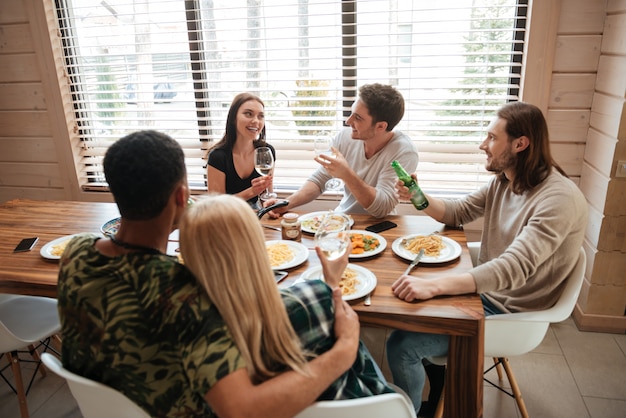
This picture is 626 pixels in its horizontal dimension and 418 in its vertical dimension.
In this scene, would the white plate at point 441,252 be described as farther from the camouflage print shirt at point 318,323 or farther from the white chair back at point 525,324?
the camouflage print shirt at point 318,323

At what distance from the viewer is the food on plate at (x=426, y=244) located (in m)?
1.73

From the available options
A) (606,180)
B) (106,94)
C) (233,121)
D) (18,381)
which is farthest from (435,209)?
(106,94)

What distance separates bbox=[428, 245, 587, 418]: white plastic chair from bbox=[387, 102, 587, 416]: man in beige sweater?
4 centimetres

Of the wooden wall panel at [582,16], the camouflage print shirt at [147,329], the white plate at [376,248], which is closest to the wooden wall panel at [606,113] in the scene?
the wooden wall panel at [582,16]

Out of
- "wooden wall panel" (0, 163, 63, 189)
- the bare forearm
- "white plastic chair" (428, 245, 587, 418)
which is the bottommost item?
"white plastic chair" (428, 245, 587, 418)

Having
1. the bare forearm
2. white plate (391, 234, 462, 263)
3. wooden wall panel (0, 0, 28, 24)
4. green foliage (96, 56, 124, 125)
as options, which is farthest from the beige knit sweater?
wooden wall panel (0, 0, 28, 24)

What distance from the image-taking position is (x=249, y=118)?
2566 millimetres

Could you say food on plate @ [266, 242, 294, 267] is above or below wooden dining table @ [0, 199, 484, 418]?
above

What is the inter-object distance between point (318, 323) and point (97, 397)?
20.0 inches

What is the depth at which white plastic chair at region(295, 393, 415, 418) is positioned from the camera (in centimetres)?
93

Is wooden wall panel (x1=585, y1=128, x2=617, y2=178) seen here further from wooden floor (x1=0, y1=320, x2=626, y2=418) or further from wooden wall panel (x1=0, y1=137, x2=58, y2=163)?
wooden wall panel (x1=0, y1=137, x2=58, y2=163)

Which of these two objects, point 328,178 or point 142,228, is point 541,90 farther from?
point 142,228

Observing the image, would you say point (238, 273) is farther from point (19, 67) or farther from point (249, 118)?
point (19, 67)

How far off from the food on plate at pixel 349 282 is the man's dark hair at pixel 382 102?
99 centimetres
